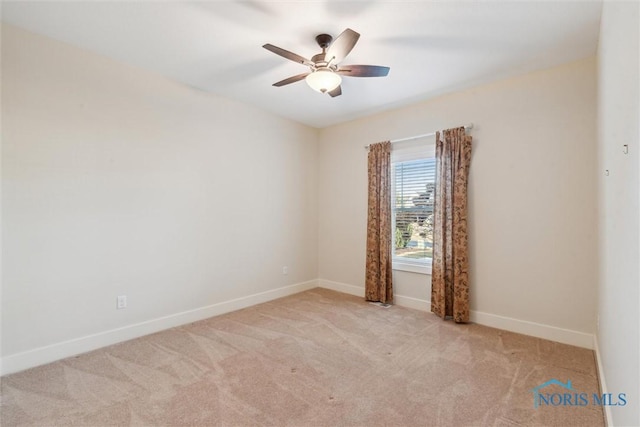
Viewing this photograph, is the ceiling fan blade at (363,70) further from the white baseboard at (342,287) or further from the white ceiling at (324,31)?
the white baseboard at (342,287)

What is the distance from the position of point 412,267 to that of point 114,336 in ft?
11.4

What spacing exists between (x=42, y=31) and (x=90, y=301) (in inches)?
92.4

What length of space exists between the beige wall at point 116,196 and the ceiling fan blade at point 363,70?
196cm

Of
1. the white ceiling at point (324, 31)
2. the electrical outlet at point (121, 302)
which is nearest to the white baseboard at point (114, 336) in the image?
the electrical outlet at point (121, 302)

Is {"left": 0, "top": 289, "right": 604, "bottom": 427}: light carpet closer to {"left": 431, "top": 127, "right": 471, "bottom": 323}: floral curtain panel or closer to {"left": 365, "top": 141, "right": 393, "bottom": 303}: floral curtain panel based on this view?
{"left": 431, "top": 127, "right": 471, "bottom": 323}: floral curtain panel

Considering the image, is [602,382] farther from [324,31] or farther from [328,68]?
[324,31]

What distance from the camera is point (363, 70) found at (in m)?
2.51

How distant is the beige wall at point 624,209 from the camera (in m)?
1.15

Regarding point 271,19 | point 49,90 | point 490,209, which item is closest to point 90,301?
point 49,90

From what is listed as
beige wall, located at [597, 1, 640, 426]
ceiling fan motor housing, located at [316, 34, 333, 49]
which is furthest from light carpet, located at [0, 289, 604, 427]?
ceiling fan motor housing, located at [316, 34, 333, 49]

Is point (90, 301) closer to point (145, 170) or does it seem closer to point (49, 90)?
point (145, 170)

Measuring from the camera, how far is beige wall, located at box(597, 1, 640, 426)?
115 centimetres

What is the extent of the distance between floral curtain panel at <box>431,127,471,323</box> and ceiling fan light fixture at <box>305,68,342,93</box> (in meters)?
1.80

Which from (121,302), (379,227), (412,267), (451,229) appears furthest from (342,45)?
(121,302)
